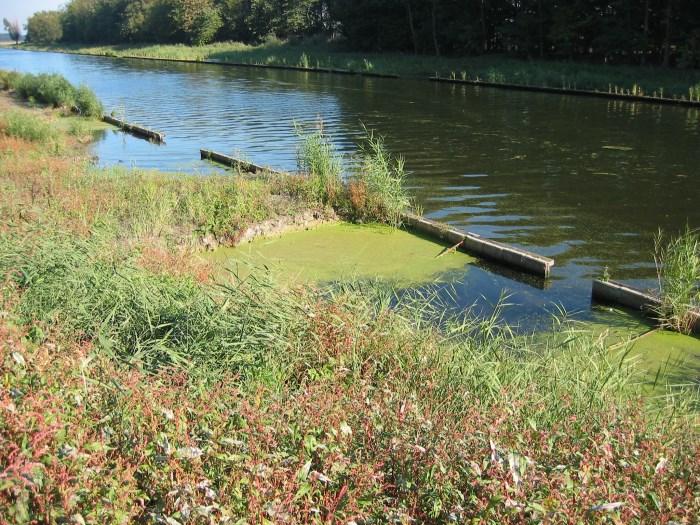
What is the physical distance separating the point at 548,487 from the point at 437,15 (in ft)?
153

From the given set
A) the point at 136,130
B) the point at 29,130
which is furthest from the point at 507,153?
the point at 29,130

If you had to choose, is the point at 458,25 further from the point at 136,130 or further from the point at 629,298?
the point at 629,298

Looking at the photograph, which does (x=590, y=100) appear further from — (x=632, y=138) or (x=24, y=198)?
(x=24, y=198)

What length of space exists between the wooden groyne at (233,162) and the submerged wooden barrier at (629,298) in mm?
6555

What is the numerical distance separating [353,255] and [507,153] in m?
8.23

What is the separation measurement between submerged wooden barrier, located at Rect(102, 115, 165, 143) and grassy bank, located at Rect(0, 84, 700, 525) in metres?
→ 13.3

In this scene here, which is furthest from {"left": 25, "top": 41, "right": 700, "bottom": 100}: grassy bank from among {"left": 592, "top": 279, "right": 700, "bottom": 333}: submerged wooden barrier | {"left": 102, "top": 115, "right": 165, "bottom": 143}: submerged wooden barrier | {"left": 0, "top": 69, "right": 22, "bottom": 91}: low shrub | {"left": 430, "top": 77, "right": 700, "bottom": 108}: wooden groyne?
{"left": 0, "top": 69, "right": 22, "bottom": 91}: low shrub

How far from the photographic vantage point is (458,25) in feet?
144

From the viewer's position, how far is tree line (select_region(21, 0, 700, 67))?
103 ft

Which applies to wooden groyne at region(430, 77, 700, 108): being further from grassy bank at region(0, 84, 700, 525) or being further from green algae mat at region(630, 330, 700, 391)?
grassy bank at region(0, 84, 700, 525)

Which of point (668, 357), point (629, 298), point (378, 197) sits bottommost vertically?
point (668, 357)

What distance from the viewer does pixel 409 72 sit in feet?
121

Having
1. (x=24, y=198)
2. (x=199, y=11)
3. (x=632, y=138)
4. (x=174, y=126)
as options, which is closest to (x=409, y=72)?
(x=174, y=126)

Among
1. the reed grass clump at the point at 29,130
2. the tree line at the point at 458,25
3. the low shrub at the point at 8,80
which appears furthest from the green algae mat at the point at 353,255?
the low shrub at the point at 8,80
